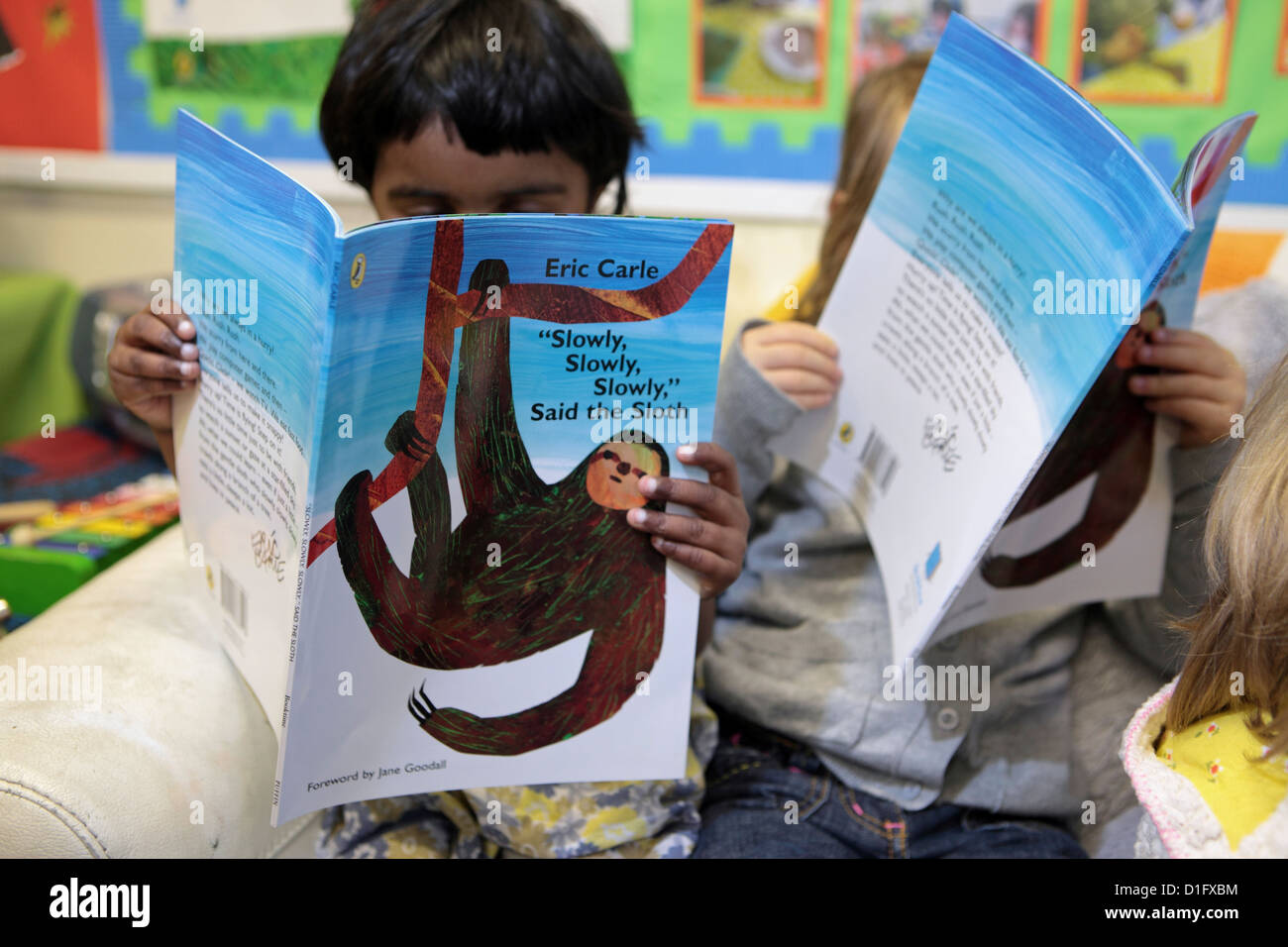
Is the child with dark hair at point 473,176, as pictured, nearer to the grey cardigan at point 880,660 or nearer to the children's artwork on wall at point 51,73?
the grey cardigan at point 880,660

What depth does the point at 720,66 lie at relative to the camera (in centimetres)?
138

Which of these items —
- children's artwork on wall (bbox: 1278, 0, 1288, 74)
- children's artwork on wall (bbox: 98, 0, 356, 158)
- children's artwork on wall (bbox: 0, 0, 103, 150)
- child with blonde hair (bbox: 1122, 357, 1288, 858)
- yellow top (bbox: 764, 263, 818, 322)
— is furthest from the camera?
children's artwork on wall (bbox: 0, 0, 103, 150)

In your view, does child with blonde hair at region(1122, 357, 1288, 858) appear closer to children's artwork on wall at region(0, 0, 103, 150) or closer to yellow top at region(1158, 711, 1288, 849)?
yellow top at region(1158, 711, 1288, 849)

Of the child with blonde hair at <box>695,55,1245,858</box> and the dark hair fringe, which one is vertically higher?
the dark hair fringe

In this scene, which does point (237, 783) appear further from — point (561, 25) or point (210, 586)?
point (561, 25)

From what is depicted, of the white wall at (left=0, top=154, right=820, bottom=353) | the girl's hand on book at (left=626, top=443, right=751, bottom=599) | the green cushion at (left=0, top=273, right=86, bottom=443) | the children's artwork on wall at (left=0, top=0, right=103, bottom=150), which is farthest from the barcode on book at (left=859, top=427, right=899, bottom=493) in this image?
the children's artwork on wall at (left=0, top=0, right=103, bottom=150)

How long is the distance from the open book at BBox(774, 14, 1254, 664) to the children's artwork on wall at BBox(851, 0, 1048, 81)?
0.72 m

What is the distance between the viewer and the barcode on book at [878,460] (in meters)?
0.69

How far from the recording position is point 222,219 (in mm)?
589

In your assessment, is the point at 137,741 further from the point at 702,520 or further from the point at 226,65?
the point at 226,65

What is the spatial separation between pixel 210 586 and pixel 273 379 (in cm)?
24

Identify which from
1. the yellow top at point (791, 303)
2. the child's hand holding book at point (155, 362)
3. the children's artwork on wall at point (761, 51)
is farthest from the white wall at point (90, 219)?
the child's hand holding book at point (155, 362)

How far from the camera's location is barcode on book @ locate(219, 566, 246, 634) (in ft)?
2.14

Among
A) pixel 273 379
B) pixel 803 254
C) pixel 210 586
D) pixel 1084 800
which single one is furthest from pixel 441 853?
pixel 803 254
